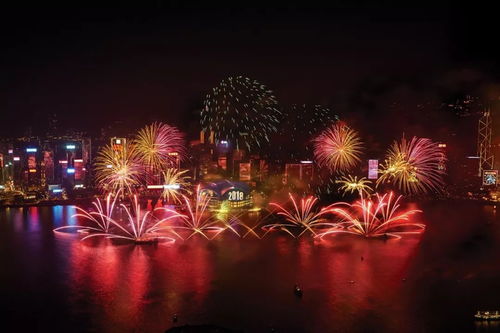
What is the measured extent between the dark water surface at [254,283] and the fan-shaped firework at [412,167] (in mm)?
8412

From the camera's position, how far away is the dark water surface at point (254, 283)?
44.7 feet

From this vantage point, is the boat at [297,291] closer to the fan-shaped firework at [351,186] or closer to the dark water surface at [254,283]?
the dark water surface at [254,283]

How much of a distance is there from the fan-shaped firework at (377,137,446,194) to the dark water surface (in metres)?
8.41

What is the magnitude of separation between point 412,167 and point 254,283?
837 inches

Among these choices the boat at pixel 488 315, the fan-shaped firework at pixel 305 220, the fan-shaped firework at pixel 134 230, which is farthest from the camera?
the fan-shaped firework at pixel 305 220

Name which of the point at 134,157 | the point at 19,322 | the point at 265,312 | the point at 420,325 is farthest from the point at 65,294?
the point at 134,157

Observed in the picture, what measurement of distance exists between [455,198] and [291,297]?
105ft

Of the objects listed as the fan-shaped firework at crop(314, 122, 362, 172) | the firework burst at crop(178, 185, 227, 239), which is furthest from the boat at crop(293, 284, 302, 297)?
the fan-shaped firework at crop(314, 122, 362, 172)

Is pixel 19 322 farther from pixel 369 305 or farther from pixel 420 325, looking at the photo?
pixel 420 325

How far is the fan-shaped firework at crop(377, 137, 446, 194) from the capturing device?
33.5m

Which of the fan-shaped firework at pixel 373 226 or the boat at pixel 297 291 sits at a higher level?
the fan-shaped firework at pixel 373 226

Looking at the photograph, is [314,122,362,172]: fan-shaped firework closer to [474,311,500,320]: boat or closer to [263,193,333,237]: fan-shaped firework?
[263,193,333,237]: fan-shaped firework

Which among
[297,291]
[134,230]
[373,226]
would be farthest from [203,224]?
[297,291]

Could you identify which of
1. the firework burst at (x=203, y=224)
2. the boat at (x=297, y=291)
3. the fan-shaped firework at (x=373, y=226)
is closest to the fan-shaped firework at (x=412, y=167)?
the fan-shaped firework at (x=373, y=226)
